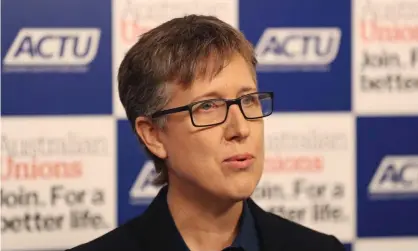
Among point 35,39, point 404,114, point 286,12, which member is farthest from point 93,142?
point 404,114

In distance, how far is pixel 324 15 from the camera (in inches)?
76.4

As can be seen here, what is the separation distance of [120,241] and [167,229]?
101 millimetres

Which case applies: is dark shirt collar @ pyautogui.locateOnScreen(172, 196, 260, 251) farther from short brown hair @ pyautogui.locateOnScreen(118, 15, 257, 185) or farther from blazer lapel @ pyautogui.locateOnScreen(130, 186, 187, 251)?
short brown hair @ pyautogui.locateOnScreen(118, 15, 257, 185)

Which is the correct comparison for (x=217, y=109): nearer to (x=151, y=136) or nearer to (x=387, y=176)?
(x=151, y=136)

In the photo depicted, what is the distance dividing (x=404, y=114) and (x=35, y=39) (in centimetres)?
106

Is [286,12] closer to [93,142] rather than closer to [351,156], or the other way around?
[351,156]

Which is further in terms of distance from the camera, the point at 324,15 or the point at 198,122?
the point at 324,15

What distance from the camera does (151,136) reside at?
1262mm

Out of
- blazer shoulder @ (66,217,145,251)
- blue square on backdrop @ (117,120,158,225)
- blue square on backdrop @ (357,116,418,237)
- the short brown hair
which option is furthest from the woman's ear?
blue square on backdrop @ (357,116,418,237)

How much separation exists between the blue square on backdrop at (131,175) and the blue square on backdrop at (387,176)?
1.99ft

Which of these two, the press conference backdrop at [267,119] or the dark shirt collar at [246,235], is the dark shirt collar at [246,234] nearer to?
the dark shirt collar at [246,235]

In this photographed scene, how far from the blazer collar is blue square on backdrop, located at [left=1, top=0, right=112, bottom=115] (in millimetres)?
623

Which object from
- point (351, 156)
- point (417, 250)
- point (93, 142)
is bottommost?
point (417, 250)

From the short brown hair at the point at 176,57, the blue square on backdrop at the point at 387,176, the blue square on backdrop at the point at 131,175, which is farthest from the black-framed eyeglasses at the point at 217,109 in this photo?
the blue square on backdrop at the point at 387,176
